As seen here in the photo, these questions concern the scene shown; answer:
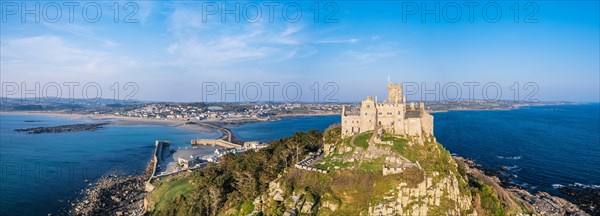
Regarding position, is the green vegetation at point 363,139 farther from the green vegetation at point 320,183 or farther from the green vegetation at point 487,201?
the green vegetation at point 487,201

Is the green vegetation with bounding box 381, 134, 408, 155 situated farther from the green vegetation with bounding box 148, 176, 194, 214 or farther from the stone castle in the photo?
the green vegetation with bounding box 148, 176, 194, 214

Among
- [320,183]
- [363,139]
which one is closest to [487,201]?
[363,139]

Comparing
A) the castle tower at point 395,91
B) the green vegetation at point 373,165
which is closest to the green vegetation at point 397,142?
the green vegetation at point 373,165

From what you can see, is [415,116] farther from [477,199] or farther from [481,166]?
[481,166]

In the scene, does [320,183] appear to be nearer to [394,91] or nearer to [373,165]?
[373,165]

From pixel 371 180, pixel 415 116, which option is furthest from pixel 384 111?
pixel 371 180

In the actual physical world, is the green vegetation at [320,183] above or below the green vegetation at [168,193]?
above
